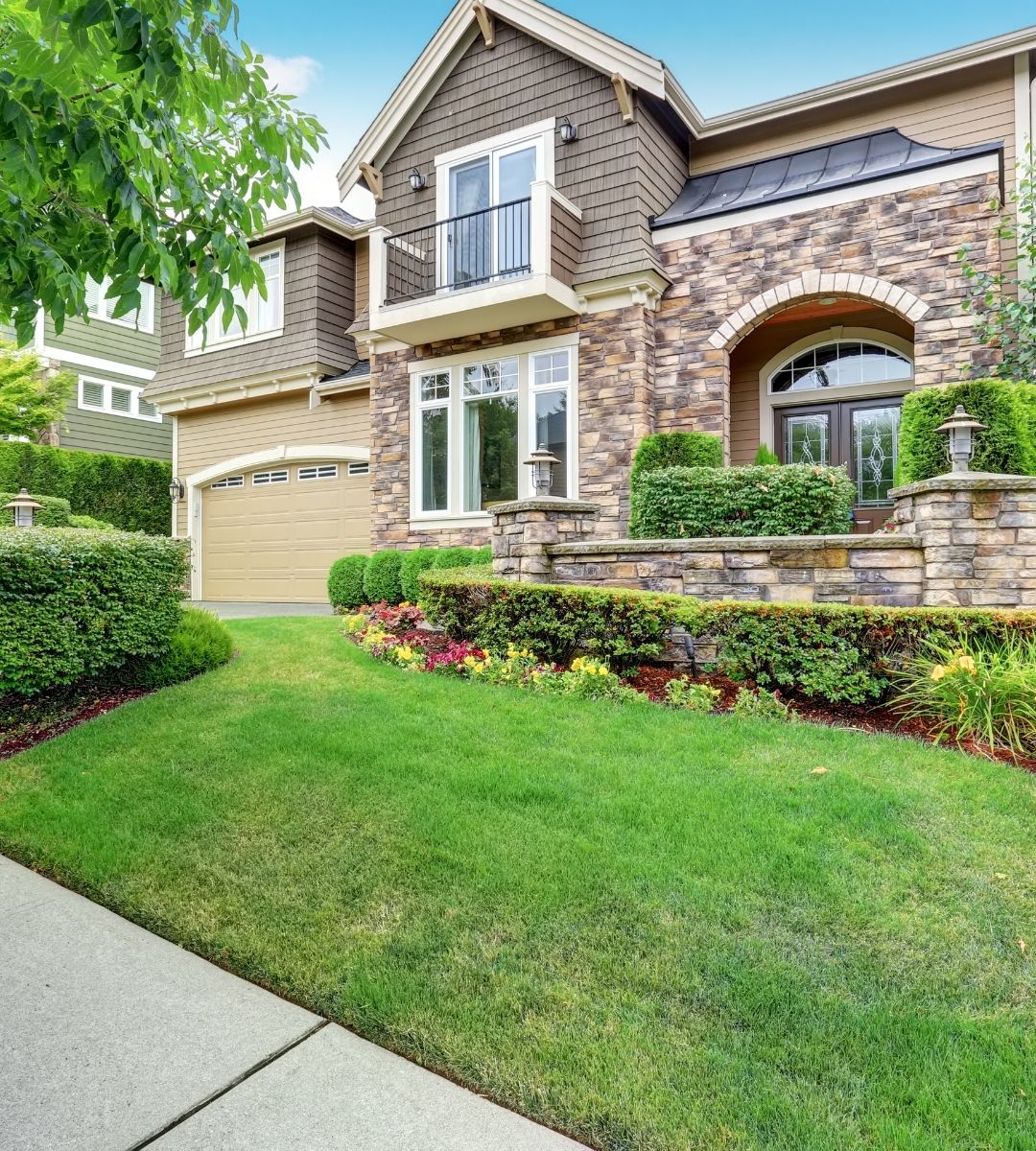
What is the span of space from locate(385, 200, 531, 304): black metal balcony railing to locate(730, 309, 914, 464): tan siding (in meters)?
3.30

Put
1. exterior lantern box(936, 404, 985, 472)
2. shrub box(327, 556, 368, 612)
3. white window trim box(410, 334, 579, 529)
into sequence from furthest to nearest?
1. shrub box(327, 556, 368, 612)
2. white window trim box(410, 334, 579, 529)
3. exterior lantern box(936, 404, 985, 472)

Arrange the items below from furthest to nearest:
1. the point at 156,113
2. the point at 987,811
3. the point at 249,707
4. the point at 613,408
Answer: the point at 613,408, the point at 249,707, the point at 987,811, the point at 156,113

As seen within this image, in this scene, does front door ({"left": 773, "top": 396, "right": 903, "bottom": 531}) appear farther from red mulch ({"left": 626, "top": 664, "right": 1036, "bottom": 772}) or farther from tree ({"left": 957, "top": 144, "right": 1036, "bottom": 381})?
red mulch ({"left": 626, "top": 664, "right": 1036, "bottom": 772})

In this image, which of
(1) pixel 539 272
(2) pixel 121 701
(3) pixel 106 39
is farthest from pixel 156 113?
A: (1) pixel 539 272

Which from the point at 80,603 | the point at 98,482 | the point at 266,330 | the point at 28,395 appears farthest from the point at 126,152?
the point at 98,482

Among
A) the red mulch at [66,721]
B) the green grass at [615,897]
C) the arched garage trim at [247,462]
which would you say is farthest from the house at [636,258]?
the green grass at [615,897]

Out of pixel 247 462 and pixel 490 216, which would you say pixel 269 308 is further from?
Answer: pixel 490 216

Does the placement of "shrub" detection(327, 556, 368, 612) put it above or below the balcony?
below

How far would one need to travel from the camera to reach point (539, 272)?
30.1ft

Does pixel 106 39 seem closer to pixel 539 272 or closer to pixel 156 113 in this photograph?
pixel 156 113

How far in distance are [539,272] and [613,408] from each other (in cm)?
181

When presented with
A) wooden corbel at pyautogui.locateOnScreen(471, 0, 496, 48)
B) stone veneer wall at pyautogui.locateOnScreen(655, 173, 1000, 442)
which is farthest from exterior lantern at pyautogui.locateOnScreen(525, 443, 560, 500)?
wooden corbel at pyautogui.locateOnScreen(471, 0, 496, 48)

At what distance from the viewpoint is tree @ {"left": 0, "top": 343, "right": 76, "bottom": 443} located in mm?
12867

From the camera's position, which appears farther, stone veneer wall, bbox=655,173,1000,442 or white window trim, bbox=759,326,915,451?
white window trim, bbox=759,326,915,451
